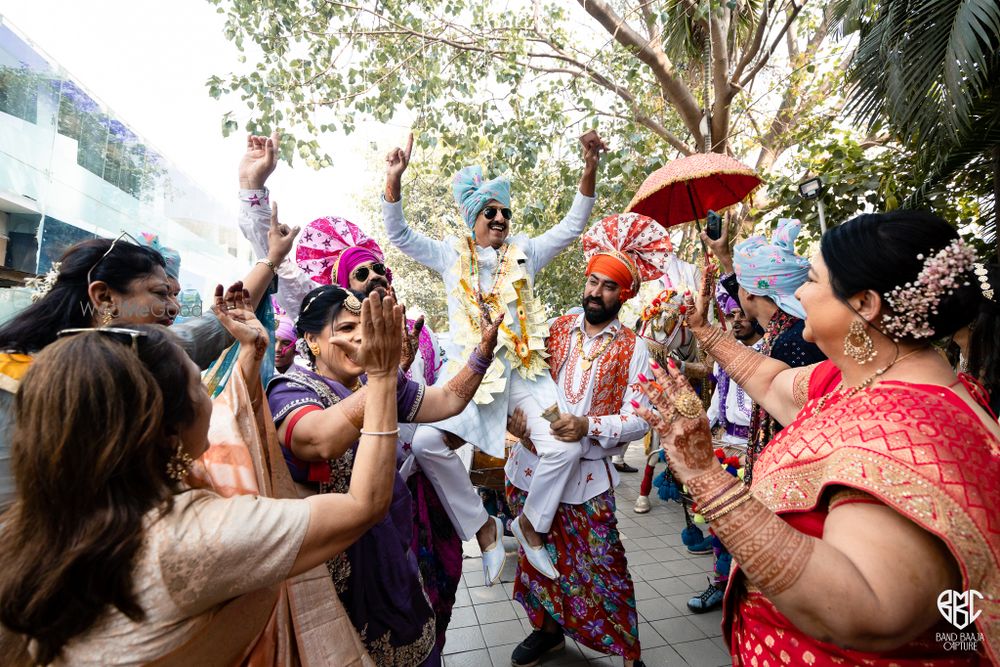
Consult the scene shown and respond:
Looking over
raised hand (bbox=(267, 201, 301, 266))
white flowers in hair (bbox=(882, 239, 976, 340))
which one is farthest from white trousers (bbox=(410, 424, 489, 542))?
white flowers in hair (bbox=(882, 239, 976, 340))

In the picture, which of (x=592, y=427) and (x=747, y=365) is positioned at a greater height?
(x=747, y=365)

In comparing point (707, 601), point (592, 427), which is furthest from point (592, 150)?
point (707, 601)

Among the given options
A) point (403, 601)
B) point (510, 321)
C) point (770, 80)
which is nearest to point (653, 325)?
point (510, 321)

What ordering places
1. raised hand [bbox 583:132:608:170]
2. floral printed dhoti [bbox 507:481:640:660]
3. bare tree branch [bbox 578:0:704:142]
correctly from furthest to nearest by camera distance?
bare tree branch [bbox 578:0:704:142] < raised hand [bbox 583:132:608:170] < floral printed dhoti [bbox 507:481:640:660]

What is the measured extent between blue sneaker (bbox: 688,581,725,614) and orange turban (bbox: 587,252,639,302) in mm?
2121

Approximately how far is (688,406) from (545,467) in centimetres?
189

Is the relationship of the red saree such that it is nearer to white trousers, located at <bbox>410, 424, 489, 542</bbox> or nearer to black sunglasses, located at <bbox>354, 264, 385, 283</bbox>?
white trousers, located at <bbox>410, 424, 489, 542</bbox>

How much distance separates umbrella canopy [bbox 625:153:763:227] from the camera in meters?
3.70

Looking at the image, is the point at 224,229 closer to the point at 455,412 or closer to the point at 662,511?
the point at 662,511

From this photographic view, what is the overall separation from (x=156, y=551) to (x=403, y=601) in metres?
1.21

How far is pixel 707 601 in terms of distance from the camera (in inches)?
144

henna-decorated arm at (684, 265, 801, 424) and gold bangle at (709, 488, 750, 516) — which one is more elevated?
henna-decorated arm at (684, 265, 801, 424)

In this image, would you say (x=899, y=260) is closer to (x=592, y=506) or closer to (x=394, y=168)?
(x=592, y=506)

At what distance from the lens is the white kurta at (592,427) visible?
304 cm
